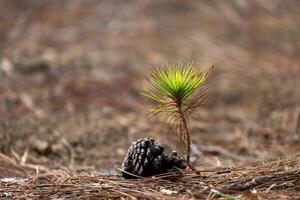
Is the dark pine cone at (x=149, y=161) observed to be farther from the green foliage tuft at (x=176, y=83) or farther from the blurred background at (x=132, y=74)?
the blurred background at (x=132, y=74)

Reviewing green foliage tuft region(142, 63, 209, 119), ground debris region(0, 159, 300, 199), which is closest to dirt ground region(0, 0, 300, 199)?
ground debris region(0, 159, 300, 199)

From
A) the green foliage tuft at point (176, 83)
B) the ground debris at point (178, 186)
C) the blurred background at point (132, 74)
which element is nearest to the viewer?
the ground debris at point (178, 186)

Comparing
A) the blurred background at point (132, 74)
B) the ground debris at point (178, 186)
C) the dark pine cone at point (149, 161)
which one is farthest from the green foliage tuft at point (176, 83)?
the blurred background at point (132, 74)

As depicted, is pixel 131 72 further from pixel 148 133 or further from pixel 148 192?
pixel 148 192

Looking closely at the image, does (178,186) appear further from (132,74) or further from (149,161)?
(132,74)

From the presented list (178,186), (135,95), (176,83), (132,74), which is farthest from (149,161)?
(132,74)

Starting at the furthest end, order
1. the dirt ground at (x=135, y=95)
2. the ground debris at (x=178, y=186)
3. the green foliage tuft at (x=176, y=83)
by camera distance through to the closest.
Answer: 1. the dirt ground at (x=135, y=95)
2. the green foliage tuft at (x=176, y=83)
3. the ground debris at (x=178, y=186)

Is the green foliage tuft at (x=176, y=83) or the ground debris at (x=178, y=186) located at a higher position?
the green foliage tuft at (x=176, y=83)
